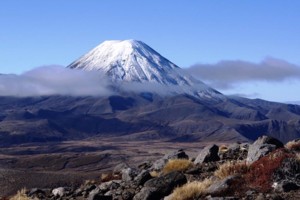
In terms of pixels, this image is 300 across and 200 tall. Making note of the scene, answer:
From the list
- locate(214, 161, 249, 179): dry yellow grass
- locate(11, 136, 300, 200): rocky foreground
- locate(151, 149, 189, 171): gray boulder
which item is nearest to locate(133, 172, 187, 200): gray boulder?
locate(11, 136, 300, 200): rocky foreground

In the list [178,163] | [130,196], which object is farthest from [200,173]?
[130,196]

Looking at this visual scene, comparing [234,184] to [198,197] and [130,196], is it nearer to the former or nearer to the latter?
[198,197]

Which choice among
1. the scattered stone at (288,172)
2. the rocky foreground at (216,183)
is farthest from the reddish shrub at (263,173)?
Answer: the scattered stone at (288,172)

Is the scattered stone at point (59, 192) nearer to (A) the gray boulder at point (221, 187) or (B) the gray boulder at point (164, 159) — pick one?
(B) the gray boulder at point (164, 159)

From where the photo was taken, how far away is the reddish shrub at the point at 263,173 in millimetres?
14633

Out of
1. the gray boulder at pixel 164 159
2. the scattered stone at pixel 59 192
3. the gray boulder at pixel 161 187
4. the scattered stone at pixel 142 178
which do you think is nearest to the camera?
the gray boulder at pixel 161 187

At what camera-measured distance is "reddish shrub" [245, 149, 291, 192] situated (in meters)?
14.6

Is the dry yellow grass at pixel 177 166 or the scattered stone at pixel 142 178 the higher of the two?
the dry yellow grass at pixel 177 166

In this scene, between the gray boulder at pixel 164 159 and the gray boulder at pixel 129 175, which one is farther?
the gray boulder at pixel 164 159

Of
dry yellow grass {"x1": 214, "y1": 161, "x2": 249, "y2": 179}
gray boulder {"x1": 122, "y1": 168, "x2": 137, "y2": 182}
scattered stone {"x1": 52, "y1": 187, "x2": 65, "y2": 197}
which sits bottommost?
scattered stone {"x1": 52, "y1": 187, "x2": 65, "y2": 197}

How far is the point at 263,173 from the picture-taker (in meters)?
15.2

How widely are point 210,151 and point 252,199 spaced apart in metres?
9.05

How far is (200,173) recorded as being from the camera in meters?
19.2

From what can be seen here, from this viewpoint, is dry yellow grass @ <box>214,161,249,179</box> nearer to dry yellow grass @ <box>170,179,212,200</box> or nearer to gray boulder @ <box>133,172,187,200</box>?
gray boulder @ <box>133,172,187,200</box>
